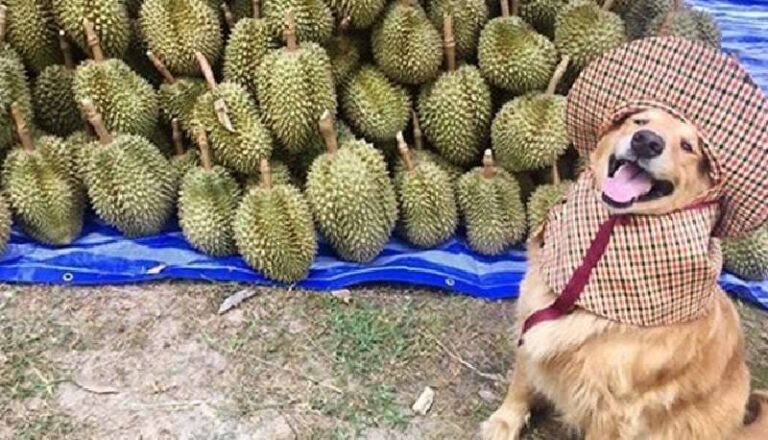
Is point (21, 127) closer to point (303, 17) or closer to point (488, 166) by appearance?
point (303, 17)

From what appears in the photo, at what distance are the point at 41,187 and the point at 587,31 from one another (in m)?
1.61

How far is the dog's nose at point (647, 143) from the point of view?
152 cm

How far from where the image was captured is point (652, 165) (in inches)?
61.1

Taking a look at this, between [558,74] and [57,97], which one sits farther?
[57,97]

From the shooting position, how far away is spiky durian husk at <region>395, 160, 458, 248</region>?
2576 mm

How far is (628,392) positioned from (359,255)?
40.0 inches

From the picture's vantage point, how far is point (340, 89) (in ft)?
8.63

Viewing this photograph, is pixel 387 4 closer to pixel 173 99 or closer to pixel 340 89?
pixel 340 89

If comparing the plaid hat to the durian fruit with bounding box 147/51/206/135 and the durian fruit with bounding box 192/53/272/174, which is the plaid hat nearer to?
the durian fruit with bounding box 192/53/272/174

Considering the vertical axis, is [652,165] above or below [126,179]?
above

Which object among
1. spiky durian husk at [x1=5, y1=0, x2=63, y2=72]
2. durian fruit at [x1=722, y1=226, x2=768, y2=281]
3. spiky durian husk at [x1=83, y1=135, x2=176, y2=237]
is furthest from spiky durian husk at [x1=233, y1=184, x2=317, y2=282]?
durian fruit at [x1=722, y1=226, x2=768, y2=281]

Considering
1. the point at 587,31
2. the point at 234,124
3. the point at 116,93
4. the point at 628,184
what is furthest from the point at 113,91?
the point at 628,184

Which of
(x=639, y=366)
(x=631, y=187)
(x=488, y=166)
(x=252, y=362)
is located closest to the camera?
(x=631, y=187)

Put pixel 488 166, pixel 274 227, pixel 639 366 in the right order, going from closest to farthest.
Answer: pixel 639 366
pixel 274 227
pixel 488 166
